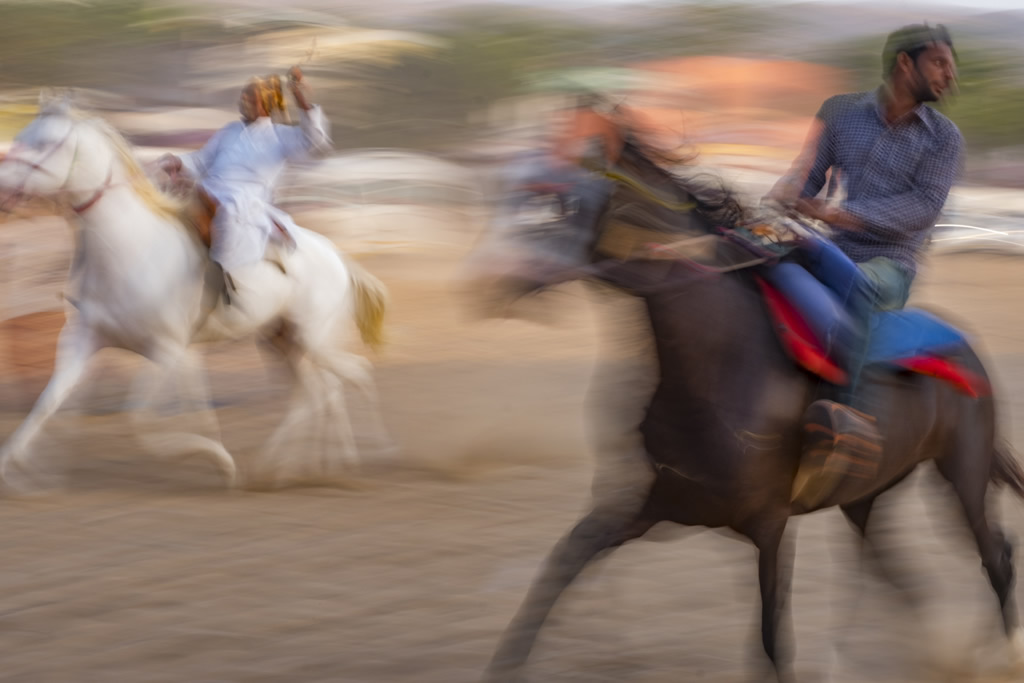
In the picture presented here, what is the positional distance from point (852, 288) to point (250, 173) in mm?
4088

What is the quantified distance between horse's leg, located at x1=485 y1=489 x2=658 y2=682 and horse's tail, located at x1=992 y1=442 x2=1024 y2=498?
5.38ft

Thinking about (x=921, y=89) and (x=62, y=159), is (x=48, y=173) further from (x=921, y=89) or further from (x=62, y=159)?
(x=921, y=89)

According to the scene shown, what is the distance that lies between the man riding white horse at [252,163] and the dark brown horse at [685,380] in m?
3.61

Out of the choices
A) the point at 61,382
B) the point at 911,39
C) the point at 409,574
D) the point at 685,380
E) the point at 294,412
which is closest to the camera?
the point at 685,380

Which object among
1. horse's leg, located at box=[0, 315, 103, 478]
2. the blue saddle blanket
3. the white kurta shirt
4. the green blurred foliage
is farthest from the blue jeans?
the green blurred foliage

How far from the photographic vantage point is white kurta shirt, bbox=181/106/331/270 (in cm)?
664

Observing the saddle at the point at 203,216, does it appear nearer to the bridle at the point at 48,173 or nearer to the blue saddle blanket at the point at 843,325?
the bridle at the point at 48,173

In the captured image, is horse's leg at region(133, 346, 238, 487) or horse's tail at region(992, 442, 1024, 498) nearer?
horse's tail at region(992, 442, 1024, 498)

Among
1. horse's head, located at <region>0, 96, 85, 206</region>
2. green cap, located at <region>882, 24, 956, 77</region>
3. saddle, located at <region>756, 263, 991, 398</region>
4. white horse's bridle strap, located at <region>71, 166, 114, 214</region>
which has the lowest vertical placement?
white horse's bridle strap, located at <region>71, 166, 114, 214</region>

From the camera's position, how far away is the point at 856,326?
3.56m

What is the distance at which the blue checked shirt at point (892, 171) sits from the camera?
12.3 ft

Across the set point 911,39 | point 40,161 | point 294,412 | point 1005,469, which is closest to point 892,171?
point 911,39

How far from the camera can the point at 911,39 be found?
368cm

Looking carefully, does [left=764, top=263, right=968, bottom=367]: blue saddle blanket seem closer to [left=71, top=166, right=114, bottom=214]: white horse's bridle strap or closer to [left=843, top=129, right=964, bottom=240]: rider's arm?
[left=843, top=129, right=964, bottom=240]: rider's arm
